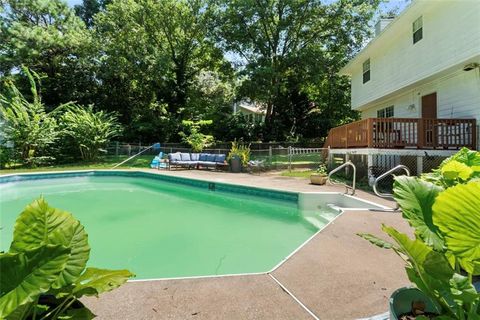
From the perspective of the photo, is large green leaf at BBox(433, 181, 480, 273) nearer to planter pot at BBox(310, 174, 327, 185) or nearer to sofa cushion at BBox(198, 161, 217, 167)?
planter pot at BBox(310, 174, 327, 185)

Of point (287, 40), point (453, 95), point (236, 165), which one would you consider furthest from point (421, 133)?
point (287, 40)

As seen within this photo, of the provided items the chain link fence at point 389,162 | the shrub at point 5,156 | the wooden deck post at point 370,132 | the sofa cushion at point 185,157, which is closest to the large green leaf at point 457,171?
the chain link fence at point 389,162

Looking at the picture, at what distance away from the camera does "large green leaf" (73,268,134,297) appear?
1.50 metres

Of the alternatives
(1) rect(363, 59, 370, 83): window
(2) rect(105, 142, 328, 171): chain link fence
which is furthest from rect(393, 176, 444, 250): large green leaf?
(1) rect(363, 59, 370, 83): window

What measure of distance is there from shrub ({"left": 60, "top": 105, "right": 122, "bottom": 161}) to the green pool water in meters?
5.51

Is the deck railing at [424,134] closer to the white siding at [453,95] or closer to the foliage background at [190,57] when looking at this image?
the white siding at [453,95]

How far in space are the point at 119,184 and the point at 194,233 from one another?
8.33 meters

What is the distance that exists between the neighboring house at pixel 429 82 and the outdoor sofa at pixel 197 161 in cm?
604

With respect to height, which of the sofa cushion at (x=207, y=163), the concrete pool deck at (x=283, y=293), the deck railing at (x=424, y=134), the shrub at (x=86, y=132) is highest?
the shrub at (x=86, y=132)

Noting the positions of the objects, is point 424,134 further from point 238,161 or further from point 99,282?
point 99,282

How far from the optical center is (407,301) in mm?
1815

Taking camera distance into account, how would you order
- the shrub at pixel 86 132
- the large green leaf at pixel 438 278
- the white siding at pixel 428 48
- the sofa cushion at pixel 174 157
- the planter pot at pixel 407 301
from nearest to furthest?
the large green leaf at pixel 438 278 < the planter pot at pixel 407 301 < the white siding at pixel 428 48 < the sofa cushion at pixel 174 157 < the shrub at pixel 86 132

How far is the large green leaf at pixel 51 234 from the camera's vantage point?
1.43 m

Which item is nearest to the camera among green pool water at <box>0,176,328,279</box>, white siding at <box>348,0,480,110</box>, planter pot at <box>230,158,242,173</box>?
green pool water at <box>0,176,328,279</box>
